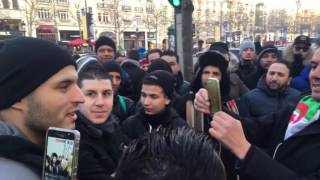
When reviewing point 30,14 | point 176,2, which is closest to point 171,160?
point 176,2

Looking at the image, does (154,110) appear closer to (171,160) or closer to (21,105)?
(21,105)

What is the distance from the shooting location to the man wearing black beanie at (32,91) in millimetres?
1147

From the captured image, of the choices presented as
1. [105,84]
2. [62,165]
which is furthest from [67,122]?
[105,84]

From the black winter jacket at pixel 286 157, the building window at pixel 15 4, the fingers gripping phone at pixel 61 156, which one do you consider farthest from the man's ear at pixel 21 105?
the building window at pixel 15 4

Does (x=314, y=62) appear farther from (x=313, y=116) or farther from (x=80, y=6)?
(x=80, y=6)

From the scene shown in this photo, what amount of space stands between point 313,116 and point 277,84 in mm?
2356

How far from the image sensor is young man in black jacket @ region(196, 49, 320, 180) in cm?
139

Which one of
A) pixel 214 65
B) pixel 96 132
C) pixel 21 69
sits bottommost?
pixel 96 132

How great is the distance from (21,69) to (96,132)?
26.1 inches

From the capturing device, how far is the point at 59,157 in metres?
1.04

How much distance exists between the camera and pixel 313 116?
161 centimetres

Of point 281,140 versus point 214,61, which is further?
point 214,61

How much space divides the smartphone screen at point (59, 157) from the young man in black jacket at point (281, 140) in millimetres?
619

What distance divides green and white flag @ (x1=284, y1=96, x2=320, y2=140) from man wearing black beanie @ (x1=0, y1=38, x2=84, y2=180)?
1.08 m
